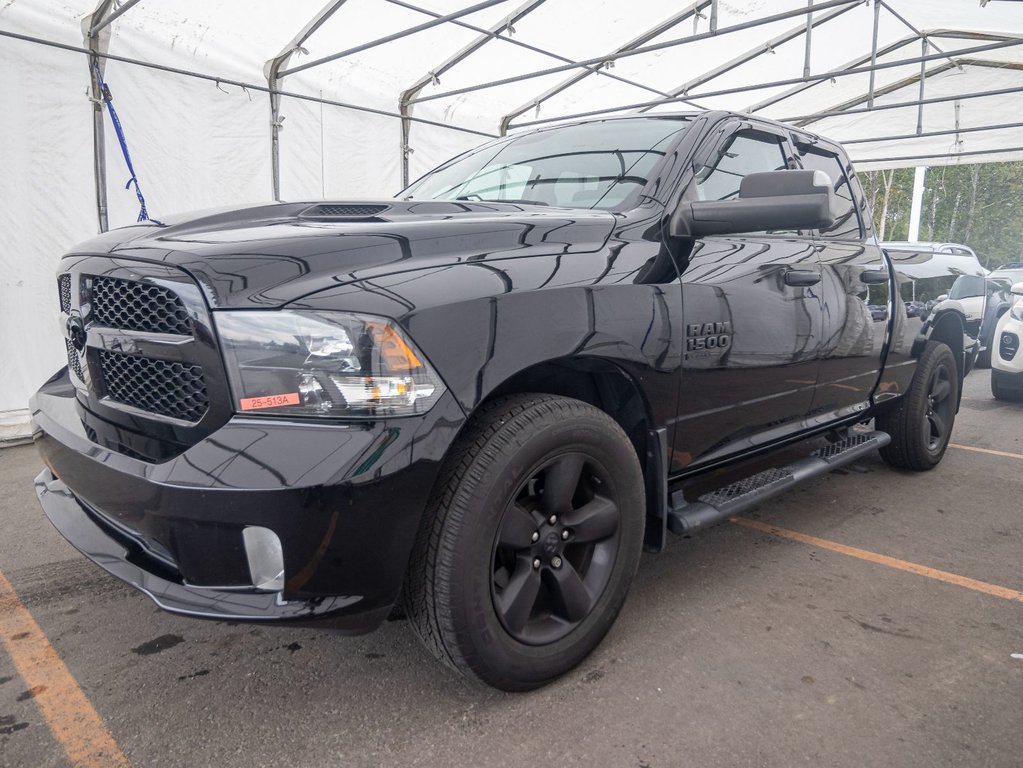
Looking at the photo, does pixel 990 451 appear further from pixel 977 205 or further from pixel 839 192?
pixel 977 205

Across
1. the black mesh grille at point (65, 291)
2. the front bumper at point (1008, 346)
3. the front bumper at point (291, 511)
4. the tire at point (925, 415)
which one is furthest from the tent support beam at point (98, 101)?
the front bumper at point (1008, 346)

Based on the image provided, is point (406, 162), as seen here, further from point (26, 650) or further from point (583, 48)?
point (26, 650)

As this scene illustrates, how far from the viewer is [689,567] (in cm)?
288

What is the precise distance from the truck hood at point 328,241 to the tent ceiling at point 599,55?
177 inches

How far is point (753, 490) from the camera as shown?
2.66 meters

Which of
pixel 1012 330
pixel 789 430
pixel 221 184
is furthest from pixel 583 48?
pixel 789 430

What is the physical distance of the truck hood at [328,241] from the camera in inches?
62.0

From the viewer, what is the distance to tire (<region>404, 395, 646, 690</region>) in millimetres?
1710

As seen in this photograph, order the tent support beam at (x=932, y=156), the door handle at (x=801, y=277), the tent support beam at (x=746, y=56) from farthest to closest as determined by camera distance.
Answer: the tent support beam at (x=932, y=156) < the tent support beam at (x=746, y=56) < the door handle at (x=801, y=277)

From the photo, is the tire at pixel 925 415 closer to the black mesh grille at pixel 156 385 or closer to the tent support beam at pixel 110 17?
the black mesh grille at pixel 156 385

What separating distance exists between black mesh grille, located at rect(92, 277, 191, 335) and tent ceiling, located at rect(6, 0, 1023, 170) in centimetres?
461

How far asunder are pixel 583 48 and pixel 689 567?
24.0 feet

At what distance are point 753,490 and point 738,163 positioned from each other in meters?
1.24

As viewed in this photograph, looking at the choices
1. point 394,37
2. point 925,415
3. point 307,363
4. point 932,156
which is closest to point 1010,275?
point 932,156
